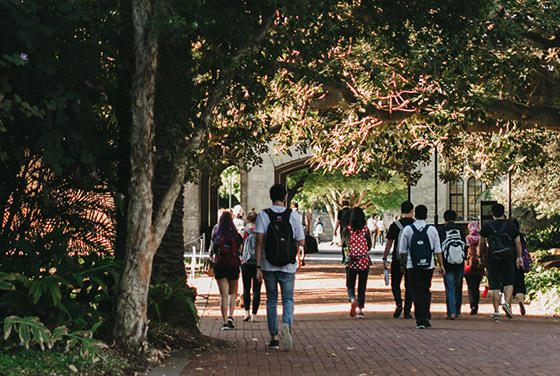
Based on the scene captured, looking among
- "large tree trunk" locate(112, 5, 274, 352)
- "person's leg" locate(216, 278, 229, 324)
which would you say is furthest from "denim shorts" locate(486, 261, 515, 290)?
"large tree trunk" locate(112, 5, 274, 352)

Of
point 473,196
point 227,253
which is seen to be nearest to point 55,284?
point 227,253

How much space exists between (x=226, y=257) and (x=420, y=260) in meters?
2.83

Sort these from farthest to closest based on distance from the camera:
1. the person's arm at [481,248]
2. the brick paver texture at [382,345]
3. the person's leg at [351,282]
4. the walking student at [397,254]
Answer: the person's arm at [481,248] < the person's leg at [351,282] < the walking student at [397,254] < the brick paver texture at [382,345]

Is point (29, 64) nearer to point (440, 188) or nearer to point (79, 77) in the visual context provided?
point (79, 77)

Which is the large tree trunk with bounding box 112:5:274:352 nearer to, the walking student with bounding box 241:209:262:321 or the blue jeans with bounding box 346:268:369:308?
the walking student with bounding box 241:209:262:321

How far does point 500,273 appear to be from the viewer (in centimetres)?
1381

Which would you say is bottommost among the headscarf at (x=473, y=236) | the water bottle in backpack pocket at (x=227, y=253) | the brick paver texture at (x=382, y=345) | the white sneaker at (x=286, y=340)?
the brick paver texture at (x=382, y=345)

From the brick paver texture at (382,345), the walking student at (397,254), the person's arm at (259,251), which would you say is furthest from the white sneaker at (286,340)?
the walking student at (397,254)

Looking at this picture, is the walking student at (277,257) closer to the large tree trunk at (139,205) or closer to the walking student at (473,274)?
the large tree trunk at (139,205)

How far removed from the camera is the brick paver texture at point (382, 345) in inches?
331

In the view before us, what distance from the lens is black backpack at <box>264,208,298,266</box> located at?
972cm

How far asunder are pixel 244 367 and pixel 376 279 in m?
15.6

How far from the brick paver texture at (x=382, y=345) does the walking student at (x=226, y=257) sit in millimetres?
374

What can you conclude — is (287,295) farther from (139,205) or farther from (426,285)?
(426,285)
